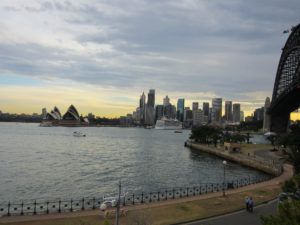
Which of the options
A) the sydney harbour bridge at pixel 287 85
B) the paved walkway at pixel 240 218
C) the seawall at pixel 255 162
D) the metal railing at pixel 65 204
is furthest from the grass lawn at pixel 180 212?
the sydney harbour bridge at pixel 287 85

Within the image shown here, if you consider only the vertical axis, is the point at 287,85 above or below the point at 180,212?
above

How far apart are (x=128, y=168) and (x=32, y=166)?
1545 cm

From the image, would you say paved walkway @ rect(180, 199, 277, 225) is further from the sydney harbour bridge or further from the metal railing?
the sydney harbour bridge

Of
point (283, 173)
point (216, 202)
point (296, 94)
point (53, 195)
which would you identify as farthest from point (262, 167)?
point (296, 94)

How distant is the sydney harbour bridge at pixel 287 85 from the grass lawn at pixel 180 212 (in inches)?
2607

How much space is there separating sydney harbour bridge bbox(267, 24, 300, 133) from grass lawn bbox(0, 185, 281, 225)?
66.2 metres

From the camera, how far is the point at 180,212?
53.1ft

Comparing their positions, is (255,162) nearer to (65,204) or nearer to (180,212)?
(180,212)

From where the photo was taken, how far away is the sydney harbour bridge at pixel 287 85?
84.1 metres

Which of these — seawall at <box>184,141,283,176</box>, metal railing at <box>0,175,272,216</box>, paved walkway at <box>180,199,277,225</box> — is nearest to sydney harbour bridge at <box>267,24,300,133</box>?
seawall at <box>184,141,283,176</box>

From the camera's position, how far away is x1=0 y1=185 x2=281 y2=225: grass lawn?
14.4 meters

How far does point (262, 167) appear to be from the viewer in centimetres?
4084

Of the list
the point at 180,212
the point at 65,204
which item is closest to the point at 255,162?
the point at 180,212

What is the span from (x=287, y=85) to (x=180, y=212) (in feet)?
317
